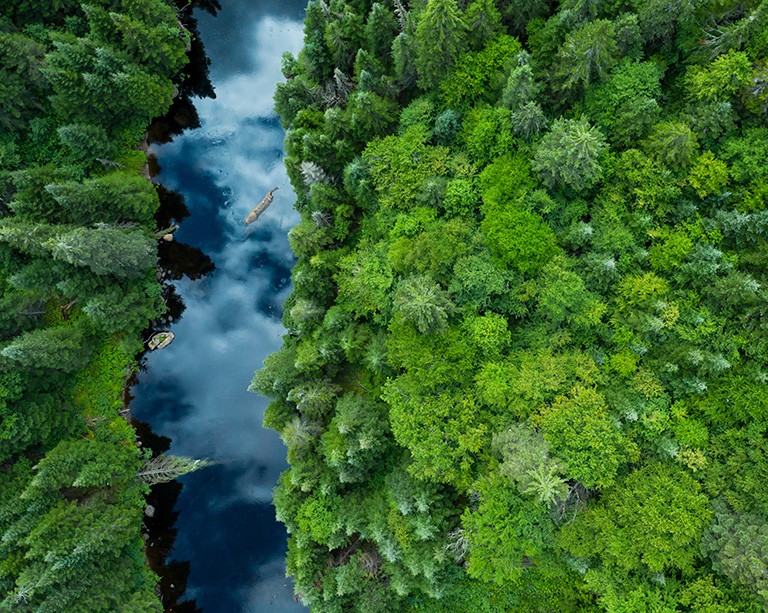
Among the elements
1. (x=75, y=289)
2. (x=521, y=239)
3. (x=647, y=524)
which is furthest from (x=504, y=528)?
(x=75, y=289)

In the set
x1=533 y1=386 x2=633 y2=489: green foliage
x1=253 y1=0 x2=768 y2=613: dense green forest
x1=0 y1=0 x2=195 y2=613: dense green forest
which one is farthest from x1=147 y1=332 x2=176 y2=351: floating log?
x1=533 y1=386 x2=633 y2=489: green foliage

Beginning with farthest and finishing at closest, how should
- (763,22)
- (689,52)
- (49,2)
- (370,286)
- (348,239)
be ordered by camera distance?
(49,2) < (348,239) < (370,286) < (689,52) < (763,22)

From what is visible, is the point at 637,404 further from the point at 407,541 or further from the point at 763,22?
the point at 763,22

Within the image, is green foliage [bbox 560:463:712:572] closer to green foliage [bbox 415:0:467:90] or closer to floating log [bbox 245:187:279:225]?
green foliage [bbox 415:0:467:90]

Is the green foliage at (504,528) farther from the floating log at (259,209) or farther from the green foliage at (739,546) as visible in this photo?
the floating log at (259,209)

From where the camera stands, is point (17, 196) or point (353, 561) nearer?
point (353, 561)

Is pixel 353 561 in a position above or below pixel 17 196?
below

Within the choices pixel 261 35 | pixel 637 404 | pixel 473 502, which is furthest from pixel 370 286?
pixel 261 35
